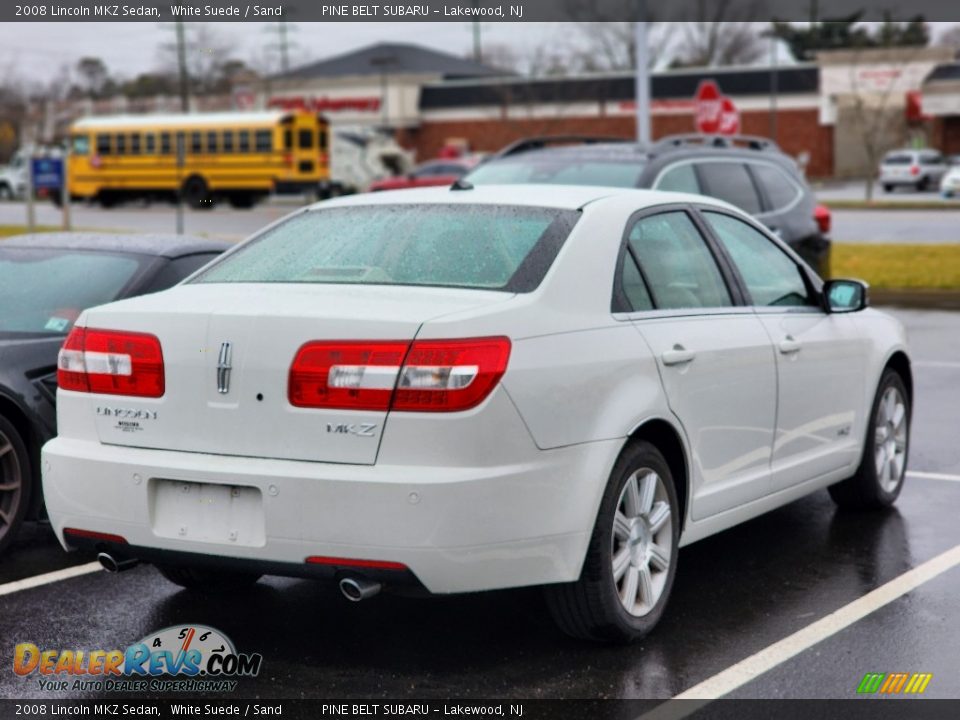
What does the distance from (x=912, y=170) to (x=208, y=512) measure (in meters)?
52.0

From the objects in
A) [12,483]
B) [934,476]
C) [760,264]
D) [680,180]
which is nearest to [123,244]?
[12,483]

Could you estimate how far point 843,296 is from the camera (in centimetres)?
654

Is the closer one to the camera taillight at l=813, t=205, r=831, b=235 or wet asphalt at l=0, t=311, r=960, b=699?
wet asphalt at l=0, t=311, r=960, b=699

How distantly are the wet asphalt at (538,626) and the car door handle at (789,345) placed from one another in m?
0.89

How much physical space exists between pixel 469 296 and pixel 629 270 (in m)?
0.81

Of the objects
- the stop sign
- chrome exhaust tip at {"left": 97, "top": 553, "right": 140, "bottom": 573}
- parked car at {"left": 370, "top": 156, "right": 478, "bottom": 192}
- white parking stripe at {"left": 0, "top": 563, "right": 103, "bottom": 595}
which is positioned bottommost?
white parking stripe at {"left": 0, "top": 563, "right": 103, "bottom": 595}

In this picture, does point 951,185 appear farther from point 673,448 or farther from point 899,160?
point 673,448

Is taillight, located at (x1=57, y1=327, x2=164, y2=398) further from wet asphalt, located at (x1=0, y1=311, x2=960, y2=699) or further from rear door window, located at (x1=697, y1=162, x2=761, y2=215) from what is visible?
rear door window, located at (x1=697, y1=162, x2=761, y2=215)

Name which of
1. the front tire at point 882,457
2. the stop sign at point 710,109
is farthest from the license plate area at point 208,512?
the stop sign at point 710,109

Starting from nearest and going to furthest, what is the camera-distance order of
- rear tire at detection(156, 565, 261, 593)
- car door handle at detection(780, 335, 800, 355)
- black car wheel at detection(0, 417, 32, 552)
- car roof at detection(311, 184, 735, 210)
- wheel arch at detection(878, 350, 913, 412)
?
car roof at detection(311, 184, 735, 210)
rear tire at detection(156, 565, 261, 593)
car door handle at detection(780, 335, 800, 355)
black car wheel at detection(0, 417, 32, 552)
wheel arch at detection(878, 350, 913, 412)

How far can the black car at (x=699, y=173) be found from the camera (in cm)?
1149

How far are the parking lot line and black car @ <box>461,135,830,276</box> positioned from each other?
546 centimetres

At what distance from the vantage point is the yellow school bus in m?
47.0

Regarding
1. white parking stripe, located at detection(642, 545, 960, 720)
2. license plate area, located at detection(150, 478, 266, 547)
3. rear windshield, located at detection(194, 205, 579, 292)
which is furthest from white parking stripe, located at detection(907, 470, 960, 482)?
license plate area, located at detection(150, 478, 266, 547)
